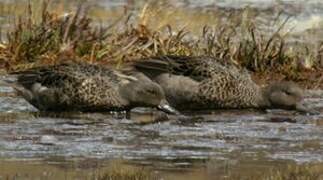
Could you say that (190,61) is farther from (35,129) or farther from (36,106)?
(35,129)

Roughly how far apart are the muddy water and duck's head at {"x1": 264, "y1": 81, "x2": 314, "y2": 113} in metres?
0.09

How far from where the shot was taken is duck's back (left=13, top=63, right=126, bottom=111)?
9.75 meters

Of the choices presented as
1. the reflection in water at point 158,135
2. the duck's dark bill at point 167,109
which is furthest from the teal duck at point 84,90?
the reflection in water at point 158,135

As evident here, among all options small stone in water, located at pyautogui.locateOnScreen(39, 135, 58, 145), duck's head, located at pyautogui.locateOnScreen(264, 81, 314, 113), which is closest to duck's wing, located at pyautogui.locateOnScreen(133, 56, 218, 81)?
duck's head, located at pyautogui.locateOnScreen(264, 81, 314, 113)

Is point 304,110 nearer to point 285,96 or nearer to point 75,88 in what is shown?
point 285,96

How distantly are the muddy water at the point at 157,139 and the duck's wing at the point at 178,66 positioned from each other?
0.35 m

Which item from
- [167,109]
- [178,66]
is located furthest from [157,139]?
[178,66]

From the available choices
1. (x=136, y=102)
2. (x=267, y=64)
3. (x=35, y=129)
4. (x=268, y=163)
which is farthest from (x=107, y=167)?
(x=267, y=64)

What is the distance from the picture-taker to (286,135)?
8.85 metres

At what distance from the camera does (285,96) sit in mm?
10461

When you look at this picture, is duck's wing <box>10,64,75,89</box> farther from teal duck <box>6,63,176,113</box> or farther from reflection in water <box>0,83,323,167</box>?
reflection in water <box>0,83,323,167</box>

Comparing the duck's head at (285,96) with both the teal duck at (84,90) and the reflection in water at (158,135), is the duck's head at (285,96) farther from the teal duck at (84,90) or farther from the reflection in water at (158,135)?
the teal duck at (84,90)

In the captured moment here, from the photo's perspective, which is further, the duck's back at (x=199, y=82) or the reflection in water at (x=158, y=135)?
the duck's back at (x=199, y=82)

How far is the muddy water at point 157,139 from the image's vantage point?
7465mm
